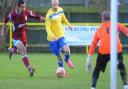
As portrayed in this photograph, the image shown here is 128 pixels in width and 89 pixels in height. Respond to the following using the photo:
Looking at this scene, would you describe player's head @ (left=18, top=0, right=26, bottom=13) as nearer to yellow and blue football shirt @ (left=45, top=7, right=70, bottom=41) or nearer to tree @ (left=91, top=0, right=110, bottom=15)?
yellow and blue football shirt @ (left=45, top=7, right=70, bottom=41)

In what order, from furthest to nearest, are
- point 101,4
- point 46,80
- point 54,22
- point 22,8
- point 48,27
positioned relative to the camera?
point 101,4 → point 54,22 → point 22,8 → point 48,27 → point 46,80

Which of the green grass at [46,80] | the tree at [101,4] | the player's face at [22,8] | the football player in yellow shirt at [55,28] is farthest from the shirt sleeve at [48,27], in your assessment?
the tree at [101,4]

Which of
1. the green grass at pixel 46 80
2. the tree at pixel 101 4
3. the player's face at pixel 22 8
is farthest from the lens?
the tree at pixel 101 4

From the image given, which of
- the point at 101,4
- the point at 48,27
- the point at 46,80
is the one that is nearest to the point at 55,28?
the point at 48,27

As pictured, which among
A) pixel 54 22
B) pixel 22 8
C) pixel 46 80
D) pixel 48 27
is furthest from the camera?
pixel 54 22

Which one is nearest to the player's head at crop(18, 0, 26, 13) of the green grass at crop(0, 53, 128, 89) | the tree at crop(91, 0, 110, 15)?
the green grass at crop(0, 53, 128, 89)

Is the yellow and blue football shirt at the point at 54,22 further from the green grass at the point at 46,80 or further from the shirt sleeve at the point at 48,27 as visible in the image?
the green grass at the point at 46,80

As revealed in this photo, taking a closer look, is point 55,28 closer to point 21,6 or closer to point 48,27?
point 48,27

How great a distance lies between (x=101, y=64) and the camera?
1145 centimetres

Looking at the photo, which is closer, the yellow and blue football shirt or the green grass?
the green grass

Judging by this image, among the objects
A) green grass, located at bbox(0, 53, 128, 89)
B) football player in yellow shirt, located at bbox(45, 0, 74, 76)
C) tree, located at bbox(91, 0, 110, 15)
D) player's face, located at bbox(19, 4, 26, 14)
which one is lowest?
tree, located at bbox(91, 0, 110, 15)

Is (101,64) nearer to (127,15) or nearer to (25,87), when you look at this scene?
(25,87)

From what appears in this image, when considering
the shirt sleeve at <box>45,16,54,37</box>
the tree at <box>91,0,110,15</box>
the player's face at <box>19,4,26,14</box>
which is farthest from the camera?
the tree at <box>91,0,110,15</box>

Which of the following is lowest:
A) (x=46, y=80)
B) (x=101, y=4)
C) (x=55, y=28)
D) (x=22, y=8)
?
(x=101, y=4)
